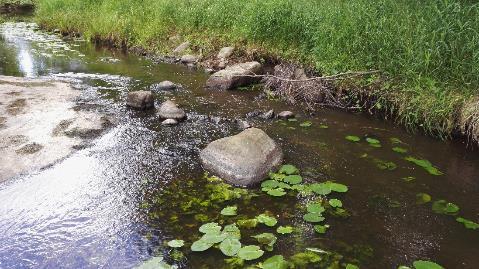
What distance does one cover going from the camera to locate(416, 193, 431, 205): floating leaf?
534 centimetres

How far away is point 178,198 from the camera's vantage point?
5.26m

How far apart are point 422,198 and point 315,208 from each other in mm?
1569

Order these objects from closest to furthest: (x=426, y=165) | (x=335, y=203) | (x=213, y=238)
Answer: (x=213, y=238) → (x=335, y=203) → (x=426, y=165)

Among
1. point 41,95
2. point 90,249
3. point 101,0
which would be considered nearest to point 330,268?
point 90,249

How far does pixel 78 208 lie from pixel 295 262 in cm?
270

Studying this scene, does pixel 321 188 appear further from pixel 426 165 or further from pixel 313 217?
pixel 426 165

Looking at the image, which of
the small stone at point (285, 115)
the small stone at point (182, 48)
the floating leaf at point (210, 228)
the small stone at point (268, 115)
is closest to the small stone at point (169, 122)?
the small stone at point (268, 115)

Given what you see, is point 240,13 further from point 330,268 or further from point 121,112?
point 330,268

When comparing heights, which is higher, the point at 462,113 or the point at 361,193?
the point at 462,113

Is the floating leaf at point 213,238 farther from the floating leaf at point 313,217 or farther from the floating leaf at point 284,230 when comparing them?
the floating leaf at point 313,217

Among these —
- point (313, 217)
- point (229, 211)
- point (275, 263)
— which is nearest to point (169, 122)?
point (229, 211)

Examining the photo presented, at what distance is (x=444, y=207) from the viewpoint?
17.1 feet

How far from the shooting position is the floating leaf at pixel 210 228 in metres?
4.49

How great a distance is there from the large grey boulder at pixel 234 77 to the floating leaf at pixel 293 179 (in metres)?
4.73
